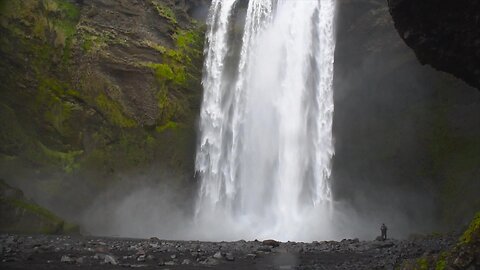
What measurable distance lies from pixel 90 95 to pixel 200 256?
15.2m

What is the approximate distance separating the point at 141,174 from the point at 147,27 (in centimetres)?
830

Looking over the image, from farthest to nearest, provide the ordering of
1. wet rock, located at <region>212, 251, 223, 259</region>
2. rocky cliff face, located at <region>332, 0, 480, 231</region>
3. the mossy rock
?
rocky cliff face, located at <region>332, 0, 480, 231</region> → the mossy rock → wet rock, located at <region>212, 251, 223, 259</region>

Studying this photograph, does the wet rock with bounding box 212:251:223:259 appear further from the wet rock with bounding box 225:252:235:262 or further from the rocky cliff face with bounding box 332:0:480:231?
the rocky cliff face with bounding box 332:0:480:231

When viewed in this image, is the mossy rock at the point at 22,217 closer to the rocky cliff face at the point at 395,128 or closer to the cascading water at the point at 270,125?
the cascading water at the point at 270,125

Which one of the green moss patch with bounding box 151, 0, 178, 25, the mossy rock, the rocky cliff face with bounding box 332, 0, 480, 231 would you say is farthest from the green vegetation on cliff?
the green moss patch with bounding box 151, 0, 178, 25

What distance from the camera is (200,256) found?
36.1 feet

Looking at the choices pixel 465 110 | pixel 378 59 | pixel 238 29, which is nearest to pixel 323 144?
pixel 378 59

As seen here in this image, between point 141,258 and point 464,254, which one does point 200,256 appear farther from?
point 464,254

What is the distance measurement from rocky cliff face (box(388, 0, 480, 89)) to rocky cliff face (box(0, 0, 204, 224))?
55.9ft

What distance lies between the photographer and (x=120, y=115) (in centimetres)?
2403

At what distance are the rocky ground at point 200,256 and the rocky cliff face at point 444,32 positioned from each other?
3.75 m

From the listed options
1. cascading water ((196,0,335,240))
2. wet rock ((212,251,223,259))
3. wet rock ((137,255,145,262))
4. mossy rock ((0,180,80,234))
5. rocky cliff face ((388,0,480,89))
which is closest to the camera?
rocky cliff face ((388,0,480,89))

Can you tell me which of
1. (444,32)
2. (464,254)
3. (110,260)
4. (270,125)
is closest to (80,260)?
(110,260)

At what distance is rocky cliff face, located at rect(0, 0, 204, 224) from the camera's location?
21.8 meters
